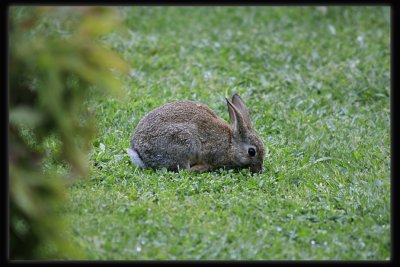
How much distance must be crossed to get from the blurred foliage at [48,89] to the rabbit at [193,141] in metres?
2.77

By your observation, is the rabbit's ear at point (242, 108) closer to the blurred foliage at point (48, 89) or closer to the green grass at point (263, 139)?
the green grass at point (263, 139)

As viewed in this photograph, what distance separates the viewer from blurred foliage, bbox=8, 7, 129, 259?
15.4 feet

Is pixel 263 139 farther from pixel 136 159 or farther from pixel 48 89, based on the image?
pixel 48 89

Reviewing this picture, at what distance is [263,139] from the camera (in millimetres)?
8977

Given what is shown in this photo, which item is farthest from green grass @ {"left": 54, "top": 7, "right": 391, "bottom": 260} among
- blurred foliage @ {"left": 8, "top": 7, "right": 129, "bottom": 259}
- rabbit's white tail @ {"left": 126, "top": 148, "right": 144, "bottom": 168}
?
blurred foliage @ {"left": 8, "top": 7, "right": 129, "bottom": 259}

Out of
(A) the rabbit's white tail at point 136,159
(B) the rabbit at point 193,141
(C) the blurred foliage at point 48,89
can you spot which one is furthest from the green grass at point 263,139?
(C) the blurred foliage at point 48,89

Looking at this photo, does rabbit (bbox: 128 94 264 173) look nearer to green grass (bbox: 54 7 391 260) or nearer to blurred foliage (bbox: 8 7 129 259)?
green grass (bbox: 54 7 391 260)

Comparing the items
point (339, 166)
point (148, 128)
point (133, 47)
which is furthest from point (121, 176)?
point (133, 47)

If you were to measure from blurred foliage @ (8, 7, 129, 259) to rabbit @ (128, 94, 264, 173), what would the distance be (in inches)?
109

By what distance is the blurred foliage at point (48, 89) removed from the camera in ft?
15.4

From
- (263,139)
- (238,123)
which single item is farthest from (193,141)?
(263,139)

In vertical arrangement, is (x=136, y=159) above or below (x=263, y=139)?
above

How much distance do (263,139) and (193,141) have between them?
1324mm

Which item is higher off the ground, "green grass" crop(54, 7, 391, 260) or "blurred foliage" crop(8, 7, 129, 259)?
"blurred foliage" crop(8, 7, 129, 259)
